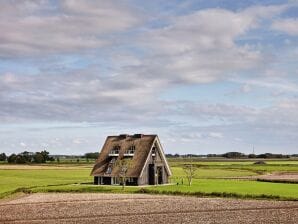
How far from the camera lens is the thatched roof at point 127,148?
84.4m

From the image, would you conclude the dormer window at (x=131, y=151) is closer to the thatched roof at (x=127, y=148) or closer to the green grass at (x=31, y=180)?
the thatched roof at (x=127, y=148)

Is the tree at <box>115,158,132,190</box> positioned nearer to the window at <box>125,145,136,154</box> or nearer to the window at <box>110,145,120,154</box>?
the window at <box>125,145,136,154</box>

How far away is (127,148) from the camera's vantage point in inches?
3484

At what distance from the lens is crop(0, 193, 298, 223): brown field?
132 ft

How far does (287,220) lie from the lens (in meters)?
38.8

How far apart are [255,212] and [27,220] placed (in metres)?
18.7

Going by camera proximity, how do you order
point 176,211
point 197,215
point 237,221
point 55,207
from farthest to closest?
point 55,207
point 176,211
point 197,215
point 237,221

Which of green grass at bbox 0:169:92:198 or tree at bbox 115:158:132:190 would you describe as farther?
tree at bbox 115:158:132:190

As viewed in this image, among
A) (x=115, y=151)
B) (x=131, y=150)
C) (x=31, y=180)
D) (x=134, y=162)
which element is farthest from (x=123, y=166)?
(x=31, y=180)

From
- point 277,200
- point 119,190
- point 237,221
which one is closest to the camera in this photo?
point 237,221

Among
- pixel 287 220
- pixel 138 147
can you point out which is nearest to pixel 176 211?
pixel 287 220

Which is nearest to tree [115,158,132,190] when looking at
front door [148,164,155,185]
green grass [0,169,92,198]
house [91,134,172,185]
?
house [91,134,172,185]

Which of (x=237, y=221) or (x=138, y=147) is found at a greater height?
(x=138, y=147)

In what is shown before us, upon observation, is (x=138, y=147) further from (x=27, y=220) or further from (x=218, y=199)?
(x=27, y=220)
